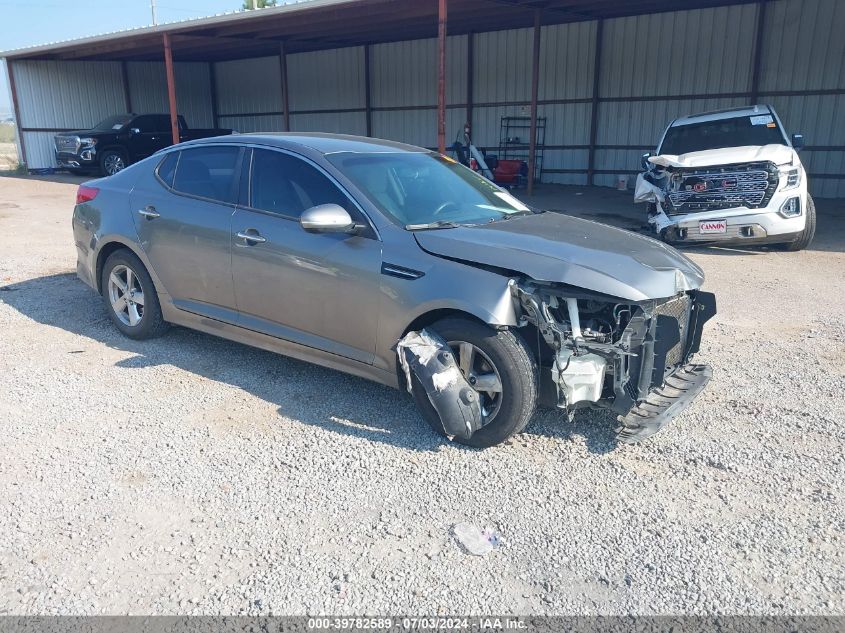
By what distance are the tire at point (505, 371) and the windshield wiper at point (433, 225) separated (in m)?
0.67

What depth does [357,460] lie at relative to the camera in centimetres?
376

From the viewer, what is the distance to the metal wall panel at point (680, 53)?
16.8m

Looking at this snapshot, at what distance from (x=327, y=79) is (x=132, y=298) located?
21.2 meters

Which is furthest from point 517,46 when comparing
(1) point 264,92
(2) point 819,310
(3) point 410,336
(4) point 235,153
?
(3) point 410,336

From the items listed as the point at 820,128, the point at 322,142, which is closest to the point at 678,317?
the point at 322,142

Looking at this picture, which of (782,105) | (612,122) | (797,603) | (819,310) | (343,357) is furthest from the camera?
(612,122)

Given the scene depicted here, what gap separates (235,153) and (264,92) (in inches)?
941

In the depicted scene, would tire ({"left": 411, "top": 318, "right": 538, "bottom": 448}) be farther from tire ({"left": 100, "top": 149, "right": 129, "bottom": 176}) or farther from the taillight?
tire ({"left": 100, "top": 149, "right": 129, "bottom": 176})

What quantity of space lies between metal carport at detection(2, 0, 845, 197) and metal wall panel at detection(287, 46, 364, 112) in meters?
0.06

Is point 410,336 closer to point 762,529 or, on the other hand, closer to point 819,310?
point 762,529

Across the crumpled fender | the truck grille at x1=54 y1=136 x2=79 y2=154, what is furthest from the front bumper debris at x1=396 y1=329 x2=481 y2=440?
the truck grille at x1=54 y1=136 x2=79 y2=154

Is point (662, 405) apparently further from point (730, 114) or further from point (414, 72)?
point (414, 72)

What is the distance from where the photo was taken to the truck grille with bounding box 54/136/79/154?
2031cm

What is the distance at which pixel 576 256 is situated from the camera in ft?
12.3
